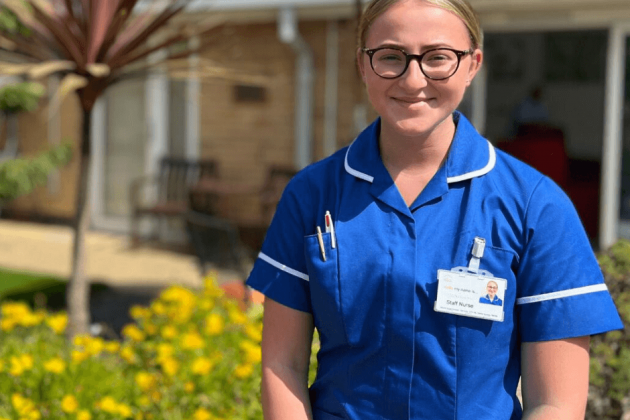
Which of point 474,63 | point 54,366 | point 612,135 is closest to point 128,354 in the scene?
point 54,366

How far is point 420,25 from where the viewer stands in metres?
1.33

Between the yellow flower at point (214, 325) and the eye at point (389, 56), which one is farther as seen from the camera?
the yellow flower at point (214, 325)

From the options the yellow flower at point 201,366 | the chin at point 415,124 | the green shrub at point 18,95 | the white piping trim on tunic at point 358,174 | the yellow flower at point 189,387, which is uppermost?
the green shrub at point 18,95

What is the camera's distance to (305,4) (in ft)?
27.0

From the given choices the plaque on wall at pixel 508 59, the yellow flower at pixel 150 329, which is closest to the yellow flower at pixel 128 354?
the yellow flower at pixel 150 329

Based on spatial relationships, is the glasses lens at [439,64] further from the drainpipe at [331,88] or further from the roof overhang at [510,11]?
the drainpipe at [331,88]

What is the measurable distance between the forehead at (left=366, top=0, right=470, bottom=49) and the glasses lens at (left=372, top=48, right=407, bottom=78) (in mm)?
21

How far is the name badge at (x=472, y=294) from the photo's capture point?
52.4 inches

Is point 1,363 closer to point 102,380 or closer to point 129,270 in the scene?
point 102,380

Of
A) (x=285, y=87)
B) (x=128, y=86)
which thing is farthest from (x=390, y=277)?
(x=128, y=86)

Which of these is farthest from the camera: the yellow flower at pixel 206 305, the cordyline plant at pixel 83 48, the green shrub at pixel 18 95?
the green shrub at pixel 18 95

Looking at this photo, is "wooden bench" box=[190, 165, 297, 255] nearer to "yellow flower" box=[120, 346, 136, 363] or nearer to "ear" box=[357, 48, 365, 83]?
"yellow flower" box=[120, 346, 136, 363]

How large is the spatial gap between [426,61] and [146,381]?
2.06m

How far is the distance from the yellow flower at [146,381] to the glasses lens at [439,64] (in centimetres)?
204
